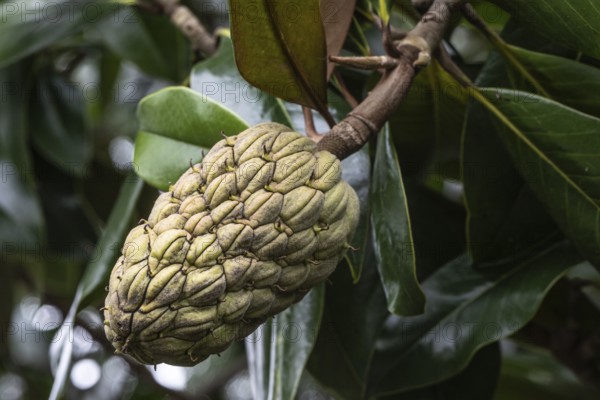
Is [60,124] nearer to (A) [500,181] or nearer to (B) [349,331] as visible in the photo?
(B) [349,331]

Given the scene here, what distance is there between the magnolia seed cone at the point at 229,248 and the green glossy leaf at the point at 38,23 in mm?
793

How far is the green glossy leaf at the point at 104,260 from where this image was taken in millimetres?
1316

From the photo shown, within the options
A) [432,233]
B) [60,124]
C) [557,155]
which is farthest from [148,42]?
[557,155]

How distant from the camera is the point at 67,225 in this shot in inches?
76.1

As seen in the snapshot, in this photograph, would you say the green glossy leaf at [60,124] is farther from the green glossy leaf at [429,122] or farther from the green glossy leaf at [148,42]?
the green glossy leaf at [429,122]

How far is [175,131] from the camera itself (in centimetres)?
116

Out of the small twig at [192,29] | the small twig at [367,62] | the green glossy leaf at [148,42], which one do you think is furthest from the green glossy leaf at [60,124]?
the small twig at [367,62]

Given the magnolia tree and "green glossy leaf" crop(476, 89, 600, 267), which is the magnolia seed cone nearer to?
the magnolia tree

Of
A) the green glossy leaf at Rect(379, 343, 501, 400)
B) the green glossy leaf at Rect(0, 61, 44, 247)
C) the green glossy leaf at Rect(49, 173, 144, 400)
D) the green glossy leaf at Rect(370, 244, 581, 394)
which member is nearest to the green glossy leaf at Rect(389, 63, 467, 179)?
the green glossy leaf at Rect(370, 244, 581, 394)

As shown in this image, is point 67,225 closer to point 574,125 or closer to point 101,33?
point 101,33

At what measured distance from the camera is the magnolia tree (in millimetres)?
872

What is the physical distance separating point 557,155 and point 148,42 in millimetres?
1031

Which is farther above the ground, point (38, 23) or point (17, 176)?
point (38, 23)

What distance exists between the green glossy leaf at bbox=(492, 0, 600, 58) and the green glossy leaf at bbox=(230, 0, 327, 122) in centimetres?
26
